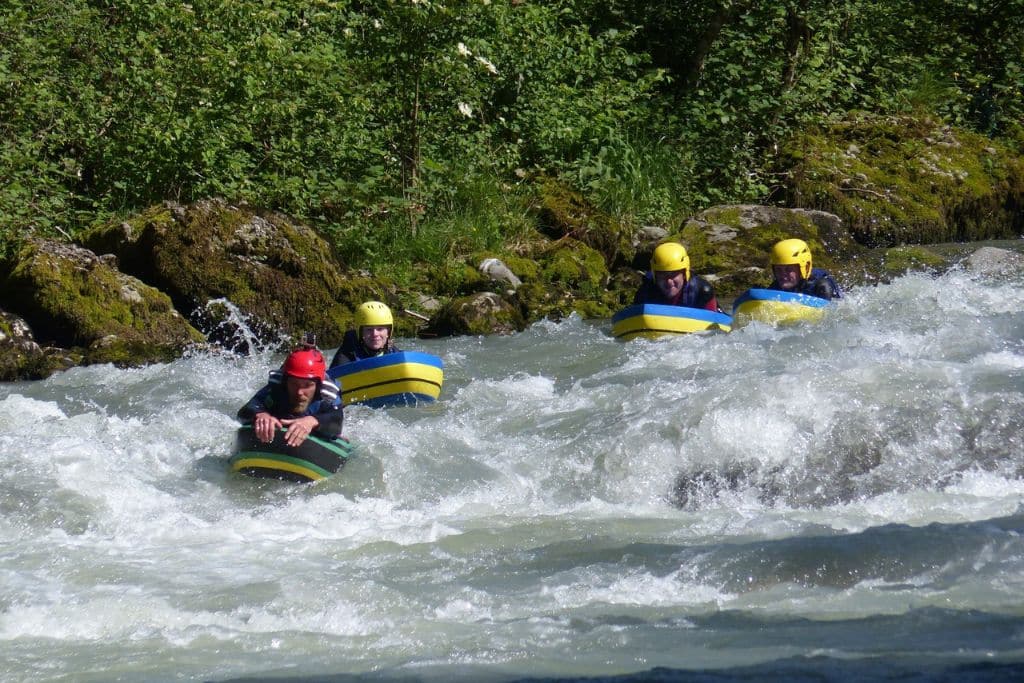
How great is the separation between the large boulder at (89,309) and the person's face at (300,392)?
3.39 meters

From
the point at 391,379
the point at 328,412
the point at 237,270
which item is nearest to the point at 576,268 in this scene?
the point at 237,270

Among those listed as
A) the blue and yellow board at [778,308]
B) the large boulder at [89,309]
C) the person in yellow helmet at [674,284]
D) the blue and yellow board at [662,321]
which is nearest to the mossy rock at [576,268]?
the person in yellow helmet at [674,284]

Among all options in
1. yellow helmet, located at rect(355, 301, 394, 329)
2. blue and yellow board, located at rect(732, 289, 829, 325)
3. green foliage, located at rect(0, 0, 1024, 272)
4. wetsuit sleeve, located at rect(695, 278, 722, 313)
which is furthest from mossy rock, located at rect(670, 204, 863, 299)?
yellow helmet, located at rect(355, 301, 394, 329)

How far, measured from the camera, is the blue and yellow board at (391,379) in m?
8.76

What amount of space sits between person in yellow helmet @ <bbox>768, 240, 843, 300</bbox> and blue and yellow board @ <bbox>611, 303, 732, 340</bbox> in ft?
2.94

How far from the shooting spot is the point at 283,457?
7.02 metres

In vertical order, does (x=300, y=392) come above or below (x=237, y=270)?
below

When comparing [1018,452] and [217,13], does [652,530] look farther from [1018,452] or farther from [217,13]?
[217,13]

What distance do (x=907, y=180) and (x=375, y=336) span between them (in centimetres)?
980

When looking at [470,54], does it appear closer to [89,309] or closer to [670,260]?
[670,260]

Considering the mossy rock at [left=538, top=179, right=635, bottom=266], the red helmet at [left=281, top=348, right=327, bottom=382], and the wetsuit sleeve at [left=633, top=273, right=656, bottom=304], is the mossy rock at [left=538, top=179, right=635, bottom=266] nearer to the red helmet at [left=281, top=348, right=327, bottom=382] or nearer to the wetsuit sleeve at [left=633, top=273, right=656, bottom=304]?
the wetsuit sleeve at [left=633, top=273, right=656, bottom=304]

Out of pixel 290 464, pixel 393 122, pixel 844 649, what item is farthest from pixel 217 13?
pixel 844 649

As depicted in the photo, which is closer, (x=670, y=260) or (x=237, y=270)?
(x=670, y=260)

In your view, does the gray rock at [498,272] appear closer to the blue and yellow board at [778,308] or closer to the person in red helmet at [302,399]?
the blue and yellow board at [778,308]
